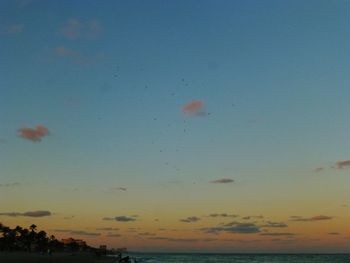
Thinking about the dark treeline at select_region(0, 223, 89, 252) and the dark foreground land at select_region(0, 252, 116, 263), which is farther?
the dark treeline at select_region(0, 223, 89, 252)

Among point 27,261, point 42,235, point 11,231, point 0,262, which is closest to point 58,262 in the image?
point 27,261

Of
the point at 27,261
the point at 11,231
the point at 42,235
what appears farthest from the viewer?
the point at 42,235

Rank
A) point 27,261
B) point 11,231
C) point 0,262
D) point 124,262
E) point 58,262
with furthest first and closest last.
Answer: point 11,231 → point 124,262 → point 58,262 → point 27,261 → point 0,262

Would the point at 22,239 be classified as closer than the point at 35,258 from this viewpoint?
No

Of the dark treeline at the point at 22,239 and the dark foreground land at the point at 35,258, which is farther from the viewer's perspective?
the dark treeline at the point at 22,239

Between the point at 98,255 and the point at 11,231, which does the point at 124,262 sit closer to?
the point at 98,255

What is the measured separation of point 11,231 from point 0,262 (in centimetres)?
10181

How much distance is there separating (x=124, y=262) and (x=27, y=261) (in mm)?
60281

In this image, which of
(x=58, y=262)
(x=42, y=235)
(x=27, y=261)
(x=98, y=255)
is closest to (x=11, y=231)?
(x=42, y=235)

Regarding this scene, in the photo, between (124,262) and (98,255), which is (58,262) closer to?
(124,262)

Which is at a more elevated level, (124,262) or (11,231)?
(11,231)

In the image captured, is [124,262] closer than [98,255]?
Yes

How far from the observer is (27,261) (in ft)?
265

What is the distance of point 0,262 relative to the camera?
74.5 m
